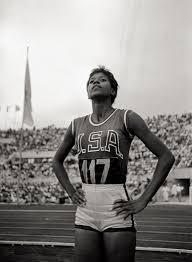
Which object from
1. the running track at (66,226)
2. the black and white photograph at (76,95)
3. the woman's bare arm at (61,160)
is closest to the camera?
the woman's bare arm at (61,160)

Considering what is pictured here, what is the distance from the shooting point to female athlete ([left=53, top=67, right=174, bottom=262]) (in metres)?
1.26

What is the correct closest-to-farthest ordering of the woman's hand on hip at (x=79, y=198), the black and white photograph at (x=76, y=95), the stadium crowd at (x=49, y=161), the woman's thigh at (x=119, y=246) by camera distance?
the woman's thigh at (x=119, y=246)
the woman's hand on hip at (x=79, y=198)
the black and white photograph at (x=76, y=95)
the stadium crowd at (x=49, y=161)

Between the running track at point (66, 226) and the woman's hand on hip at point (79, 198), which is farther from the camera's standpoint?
the running track at point (66, 226)

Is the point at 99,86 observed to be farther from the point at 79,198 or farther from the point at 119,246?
the point at 119,246

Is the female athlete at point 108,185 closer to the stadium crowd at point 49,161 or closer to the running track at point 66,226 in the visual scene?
the running track at point 66,226

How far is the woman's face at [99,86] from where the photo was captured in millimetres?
1397

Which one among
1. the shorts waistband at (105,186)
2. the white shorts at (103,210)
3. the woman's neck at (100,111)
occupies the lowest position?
the white shorts at (103,210)

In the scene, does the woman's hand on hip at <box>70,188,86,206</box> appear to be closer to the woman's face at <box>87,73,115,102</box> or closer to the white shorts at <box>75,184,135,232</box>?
the white shorts at <box>75,184,135,232</box>

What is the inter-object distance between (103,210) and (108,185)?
81 mm

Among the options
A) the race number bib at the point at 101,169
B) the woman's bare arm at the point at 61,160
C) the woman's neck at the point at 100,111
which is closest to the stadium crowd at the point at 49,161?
the woman's bare arm at the point at 61,160

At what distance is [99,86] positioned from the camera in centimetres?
140

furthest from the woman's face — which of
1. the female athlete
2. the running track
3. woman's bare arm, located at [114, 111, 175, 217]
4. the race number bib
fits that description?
the running track

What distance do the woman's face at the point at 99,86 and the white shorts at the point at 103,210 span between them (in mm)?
319

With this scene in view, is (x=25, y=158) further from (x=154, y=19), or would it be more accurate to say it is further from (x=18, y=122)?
(x=154, y=19)
